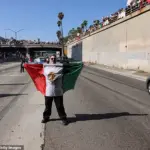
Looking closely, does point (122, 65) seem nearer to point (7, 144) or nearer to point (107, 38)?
point (107, 38)

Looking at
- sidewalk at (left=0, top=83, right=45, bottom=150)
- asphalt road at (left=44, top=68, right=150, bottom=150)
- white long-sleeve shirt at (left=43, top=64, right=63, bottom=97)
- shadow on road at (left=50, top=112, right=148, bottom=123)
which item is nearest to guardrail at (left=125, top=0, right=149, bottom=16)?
asphalt road at (left=44, top=68, right=150, bottom=150)

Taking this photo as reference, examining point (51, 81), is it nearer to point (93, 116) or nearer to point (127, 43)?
point (93, 116)

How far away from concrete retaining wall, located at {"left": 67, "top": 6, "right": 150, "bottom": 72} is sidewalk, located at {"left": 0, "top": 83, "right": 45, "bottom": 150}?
23.3 m

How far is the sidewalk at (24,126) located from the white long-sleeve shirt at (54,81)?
0.81 m

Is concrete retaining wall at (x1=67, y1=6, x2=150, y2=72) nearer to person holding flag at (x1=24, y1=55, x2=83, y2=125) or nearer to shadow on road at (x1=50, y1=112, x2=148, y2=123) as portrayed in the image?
shadow on road at (x1=50, y1=112, x2=148, y2=123)

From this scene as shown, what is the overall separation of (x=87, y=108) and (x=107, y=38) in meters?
43.0

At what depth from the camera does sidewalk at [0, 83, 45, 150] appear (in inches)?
271

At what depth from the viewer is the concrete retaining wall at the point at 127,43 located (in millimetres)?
34938

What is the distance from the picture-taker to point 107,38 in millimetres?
53438

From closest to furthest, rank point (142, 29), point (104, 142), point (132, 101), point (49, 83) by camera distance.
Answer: point (104, 142)
point (49, 83)
point (132, 101)
point (142, 29)

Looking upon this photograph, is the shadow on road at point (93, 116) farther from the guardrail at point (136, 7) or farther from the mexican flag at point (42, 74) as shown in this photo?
the guardrail at point (136, 7)

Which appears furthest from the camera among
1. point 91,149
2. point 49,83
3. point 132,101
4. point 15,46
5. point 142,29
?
point 15,46

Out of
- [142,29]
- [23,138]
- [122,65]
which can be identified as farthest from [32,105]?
[122,65]

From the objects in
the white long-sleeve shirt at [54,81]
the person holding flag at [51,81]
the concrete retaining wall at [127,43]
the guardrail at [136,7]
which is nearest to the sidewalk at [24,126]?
the person holding flag at [51,81]
